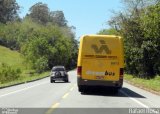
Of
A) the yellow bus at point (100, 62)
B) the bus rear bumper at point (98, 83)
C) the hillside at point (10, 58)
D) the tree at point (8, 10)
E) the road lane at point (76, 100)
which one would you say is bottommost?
the road lane at point (76, 100)

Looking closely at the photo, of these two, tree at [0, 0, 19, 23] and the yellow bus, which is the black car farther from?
tree at [0, 0, 19, 23]

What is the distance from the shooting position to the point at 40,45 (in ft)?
346

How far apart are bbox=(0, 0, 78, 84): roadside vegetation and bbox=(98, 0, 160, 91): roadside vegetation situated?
13872 millimetres

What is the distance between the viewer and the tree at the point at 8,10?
613ft

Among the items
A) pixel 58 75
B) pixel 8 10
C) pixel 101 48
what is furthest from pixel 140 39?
pixel 8 10

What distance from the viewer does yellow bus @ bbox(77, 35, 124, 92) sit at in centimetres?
2725

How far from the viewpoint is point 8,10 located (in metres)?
189

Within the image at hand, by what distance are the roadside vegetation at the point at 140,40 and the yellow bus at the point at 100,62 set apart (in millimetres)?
22643

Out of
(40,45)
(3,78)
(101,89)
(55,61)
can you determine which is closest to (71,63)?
(55,61)

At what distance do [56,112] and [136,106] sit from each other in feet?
15.4

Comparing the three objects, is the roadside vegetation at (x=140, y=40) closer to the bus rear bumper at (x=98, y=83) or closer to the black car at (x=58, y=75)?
the black car at (x=58, y=75)

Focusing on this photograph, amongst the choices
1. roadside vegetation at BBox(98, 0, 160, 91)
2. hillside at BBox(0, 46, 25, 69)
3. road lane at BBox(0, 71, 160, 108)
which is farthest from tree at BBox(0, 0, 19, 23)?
road lane at BBox(0, 71, 160, 108)

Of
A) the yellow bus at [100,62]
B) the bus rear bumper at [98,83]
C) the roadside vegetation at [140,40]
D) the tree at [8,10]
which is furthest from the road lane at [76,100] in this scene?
the tree at [8,10]

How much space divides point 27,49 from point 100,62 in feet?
255
